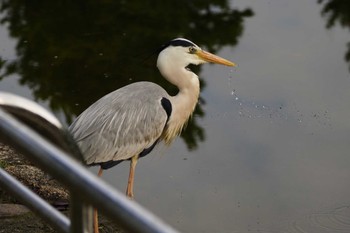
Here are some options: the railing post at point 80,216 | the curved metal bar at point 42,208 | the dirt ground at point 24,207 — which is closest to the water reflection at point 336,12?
the dirt ground at point 24,207

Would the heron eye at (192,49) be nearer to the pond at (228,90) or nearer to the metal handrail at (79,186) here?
the pond at (228,90)

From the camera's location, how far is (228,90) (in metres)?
6.36

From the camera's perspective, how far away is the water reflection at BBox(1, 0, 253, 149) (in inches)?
250

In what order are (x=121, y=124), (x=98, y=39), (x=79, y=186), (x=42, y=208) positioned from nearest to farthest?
(x=79, y=186) < (x=42, y=208) < (x=121, y=124) < (x=98, y=39)

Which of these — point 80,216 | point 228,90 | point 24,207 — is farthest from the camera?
point 228,90

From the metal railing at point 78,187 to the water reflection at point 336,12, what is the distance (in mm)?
6533

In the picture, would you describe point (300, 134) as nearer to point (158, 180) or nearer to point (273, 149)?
point (273, 149)

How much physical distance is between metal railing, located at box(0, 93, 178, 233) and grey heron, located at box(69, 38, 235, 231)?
3124 mm

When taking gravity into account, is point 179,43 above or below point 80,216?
below

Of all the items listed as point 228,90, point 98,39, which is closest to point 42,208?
point 228,90

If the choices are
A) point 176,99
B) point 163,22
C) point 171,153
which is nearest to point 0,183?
point 176,99

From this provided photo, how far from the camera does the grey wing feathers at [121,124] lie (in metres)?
4.35

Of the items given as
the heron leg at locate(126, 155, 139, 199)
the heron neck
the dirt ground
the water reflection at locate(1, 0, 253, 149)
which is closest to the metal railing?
the dirt ground

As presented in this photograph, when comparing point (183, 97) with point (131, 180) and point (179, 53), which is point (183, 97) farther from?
point (131, 180)
